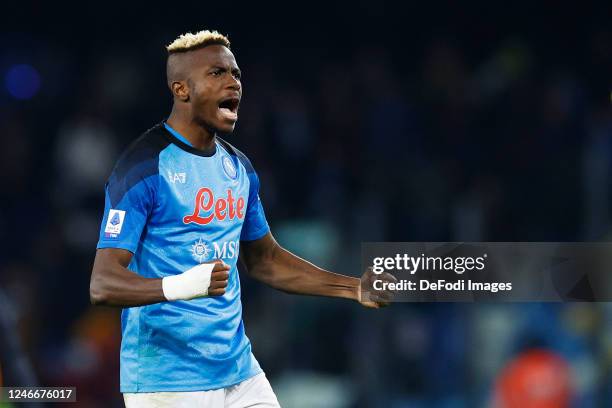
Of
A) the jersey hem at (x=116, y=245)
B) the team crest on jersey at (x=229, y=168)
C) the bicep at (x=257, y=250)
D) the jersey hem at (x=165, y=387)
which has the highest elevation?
the team crest on jersey at (x=229, y=168)

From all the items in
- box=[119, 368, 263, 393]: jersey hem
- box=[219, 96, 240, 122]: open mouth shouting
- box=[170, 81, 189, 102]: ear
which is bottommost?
box=[119, 368, 263, 393]: jersey hem

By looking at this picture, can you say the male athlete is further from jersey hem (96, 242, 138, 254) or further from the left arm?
the left arm

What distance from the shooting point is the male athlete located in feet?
12.2

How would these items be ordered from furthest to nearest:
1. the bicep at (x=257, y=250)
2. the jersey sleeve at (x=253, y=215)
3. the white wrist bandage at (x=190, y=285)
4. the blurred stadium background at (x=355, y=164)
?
1. the blurred stadium background at (x=355, y=164)
2. the bicep at (x=257, y=250)
3. the jersey sleeve at (x=253, y=215)
4. the white wrist bandage at (x=190, y=285)

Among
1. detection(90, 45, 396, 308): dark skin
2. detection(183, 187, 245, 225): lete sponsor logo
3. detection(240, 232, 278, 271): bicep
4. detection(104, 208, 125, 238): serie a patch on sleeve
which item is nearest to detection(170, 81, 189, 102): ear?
detection(90, 45, 396, 308): dark skin

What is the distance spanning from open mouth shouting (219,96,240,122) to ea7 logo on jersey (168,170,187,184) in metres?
0.30

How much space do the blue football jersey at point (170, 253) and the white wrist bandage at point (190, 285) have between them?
25cm

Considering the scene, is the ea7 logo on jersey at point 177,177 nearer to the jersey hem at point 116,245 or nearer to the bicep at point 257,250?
the jersey hem at point 116,245

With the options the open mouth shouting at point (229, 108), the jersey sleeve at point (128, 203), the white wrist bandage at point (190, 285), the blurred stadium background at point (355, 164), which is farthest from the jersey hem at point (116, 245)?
the blurred stadium background at point (355, 164)

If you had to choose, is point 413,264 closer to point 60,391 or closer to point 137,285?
point 137,285

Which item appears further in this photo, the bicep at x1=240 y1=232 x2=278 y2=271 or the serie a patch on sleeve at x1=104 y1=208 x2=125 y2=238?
the bicep at x1=240 y1=232 x2=278 y2=271

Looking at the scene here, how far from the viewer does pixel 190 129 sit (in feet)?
13.5

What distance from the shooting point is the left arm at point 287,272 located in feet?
14.5

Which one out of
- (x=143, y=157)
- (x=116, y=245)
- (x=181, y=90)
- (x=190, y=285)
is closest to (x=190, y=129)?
(x=181, y=90)
